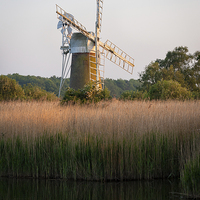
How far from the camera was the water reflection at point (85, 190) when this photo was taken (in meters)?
5.12

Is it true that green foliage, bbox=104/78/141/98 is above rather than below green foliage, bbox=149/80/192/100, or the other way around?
above

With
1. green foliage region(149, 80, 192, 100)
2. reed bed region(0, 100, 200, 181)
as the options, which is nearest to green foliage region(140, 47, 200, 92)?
green foliage region(149, 80, 192, 100)

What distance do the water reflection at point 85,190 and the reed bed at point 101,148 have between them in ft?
0.90

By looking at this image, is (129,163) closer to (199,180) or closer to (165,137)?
(165,137)

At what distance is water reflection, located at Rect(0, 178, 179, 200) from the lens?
5125mm

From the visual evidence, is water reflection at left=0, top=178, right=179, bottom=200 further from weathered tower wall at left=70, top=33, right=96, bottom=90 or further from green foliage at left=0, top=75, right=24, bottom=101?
green foliage at left=0, top=75, right=24, bottom=101

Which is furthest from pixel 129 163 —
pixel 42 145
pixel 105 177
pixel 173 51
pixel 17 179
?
pixel 173 51

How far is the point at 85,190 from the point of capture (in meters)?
5.43

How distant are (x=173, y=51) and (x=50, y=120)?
25.0 m

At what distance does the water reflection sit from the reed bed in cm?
27

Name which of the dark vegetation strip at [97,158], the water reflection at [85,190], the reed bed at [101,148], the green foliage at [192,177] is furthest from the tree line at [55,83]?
the green foliage at [192,177]

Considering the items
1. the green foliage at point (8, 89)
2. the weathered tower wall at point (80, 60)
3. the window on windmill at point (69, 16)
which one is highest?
the window on windmill at point (69, 16)

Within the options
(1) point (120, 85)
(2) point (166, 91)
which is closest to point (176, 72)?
(2) point (166, 91)

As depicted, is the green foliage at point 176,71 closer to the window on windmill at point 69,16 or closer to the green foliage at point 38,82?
the window on windmill at point 69,16
